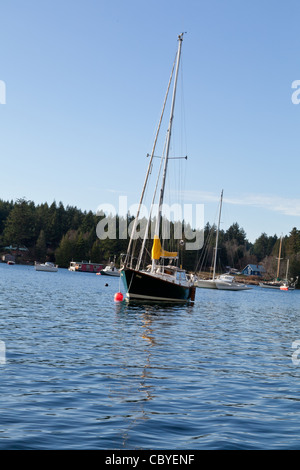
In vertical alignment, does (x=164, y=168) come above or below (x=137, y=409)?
above

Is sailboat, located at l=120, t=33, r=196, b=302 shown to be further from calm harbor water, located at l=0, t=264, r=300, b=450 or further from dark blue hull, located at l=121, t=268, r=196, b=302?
calm harbor water, located at l=0, t=264, r=300, b=450

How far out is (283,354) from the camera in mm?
26266

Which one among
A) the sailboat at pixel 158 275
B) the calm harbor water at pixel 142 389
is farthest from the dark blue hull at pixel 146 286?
the calm harbor water at pixel 142 389

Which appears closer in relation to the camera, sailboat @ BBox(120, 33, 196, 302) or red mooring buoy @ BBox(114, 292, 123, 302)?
sailboat @ BBox(120, 33, 196, 302)

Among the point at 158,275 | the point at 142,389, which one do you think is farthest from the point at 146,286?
the point at 142,389

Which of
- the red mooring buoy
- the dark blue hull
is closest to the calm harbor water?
the dark blue hull

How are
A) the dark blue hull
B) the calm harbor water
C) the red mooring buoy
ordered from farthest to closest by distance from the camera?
the red mooring buoy < the dark blue hull < the calm harbor water

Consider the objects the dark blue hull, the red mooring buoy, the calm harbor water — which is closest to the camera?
the calm harbor water

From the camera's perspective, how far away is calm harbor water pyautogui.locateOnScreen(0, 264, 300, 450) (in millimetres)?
11961

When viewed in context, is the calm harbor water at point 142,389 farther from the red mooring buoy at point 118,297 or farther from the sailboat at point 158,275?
the red mooring buoy at point 118,297

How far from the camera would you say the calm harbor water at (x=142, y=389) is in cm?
1196
